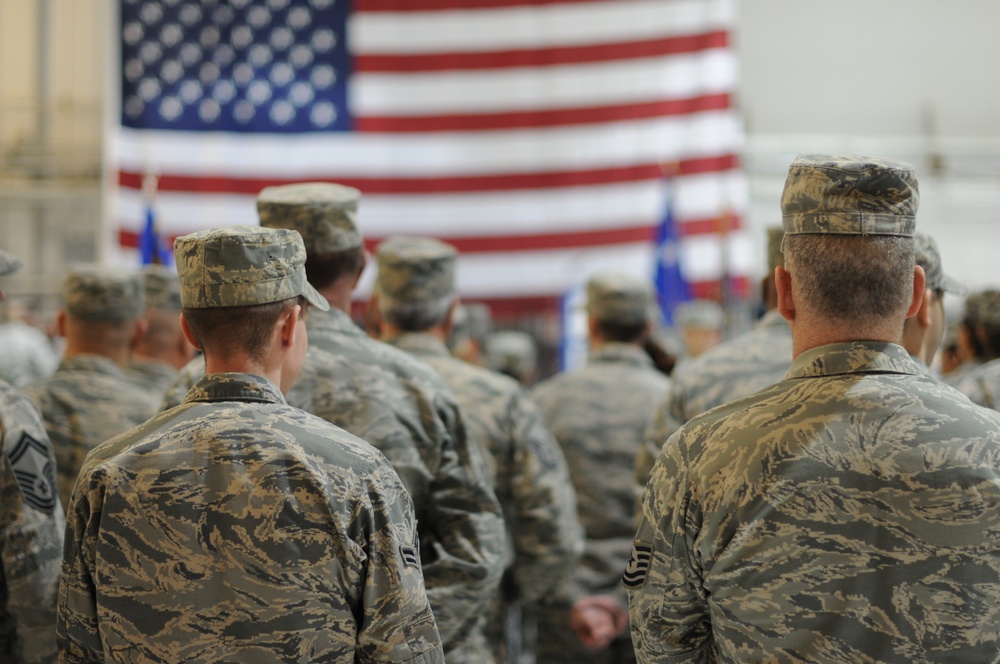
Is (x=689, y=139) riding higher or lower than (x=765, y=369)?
higher

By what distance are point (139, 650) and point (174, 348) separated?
2535mm

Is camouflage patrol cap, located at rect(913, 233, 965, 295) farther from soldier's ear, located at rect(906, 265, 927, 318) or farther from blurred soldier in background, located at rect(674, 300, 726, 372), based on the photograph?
blurred soldier in background, located at rect(674, 300, 726, 372)

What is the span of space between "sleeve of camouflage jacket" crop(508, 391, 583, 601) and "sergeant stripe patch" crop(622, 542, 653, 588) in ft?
4.57

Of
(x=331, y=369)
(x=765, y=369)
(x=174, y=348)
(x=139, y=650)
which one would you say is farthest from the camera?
(x=174, y=348)

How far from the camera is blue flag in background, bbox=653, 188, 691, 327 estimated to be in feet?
27.5

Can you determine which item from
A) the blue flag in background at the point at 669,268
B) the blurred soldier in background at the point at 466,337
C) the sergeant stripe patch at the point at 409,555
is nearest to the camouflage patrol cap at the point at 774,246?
the sergeant stripe patch at the point at 409,555

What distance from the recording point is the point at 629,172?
32.7 feet

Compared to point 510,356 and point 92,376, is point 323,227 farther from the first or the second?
point 510,356

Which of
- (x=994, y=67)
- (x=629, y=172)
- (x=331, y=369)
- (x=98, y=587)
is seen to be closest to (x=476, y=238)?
(x=629, y=172)

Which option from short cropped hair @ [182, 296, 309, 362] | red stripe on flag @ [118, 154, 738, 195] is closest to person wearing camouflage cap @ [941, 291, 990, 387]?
short cropped hair @ [182, 296, 309, 362]

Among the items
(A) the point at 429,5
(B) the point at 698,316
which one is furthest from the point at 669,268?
(A) the point at 429,5

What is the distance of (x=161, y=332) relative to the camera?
4164 millimetres

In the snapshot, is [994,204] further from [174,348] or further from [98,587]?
[98,587]

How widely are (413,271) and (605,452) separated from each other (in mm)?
1344
